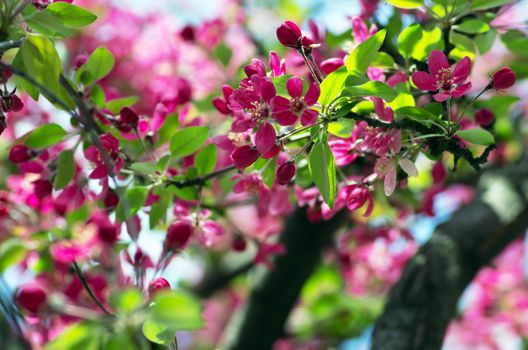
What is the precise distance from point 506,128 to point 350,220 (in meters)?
0.84

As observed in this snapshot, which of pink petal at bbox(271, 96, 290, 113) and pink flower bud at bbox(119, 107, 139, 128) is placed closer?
pink petal at bbox(271, 96, 290, 113)

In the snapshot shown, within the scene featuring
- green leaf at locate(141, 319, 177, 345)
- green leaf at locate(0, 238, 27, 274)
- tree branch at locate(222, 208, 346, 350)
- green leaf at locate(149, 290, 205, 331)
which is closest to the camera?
green leaf at locate(149, 290, 205, 331)

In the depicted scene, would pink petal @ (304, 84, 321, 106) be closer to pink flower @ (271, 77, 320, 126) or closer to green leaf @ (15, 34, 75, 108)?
pink flower @ (271, 77, 320, 126)

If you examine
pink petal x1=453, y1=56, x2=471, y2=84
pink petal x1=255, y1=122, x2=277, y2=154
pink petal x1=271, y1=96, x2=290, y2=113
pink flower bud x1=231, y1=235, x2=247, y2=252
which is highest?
pink petal x1=271, y1=96, x2=290, y2=113

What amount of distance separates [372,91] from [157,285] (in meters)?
0.52

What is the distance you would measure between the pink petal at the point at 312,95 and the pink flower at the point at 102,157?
1.60 feet

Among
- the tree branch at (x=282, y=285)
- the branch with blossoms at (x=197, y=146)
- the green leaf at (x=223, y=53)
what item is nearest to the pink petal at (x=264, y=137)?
the branch with blossoms at (x=197, y=146)

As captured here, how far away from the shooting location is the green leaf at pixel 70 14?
1332 mm

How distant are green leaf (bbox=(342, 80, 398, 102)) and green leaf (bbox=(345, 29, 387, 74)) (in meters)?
0.06

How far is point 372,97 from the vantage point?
1319mm

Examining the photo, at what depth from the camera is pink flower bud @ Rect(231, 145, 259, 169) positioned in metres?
1.34

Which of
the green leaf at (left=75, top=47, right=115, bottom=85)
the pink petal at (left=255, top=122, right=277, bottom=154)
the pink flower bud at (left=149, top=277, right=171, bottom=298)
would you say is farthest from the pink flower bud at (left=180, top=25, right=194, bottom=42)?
the pink flower bud at (left=149, top=277, right=171, bottom=298)

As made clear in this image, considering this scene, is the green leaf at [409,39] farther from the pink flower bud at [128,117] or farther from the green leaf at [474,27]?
the pink flower bud at [128,117]

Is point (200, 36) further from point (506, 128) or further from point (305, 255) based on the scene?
point (506, 128)
